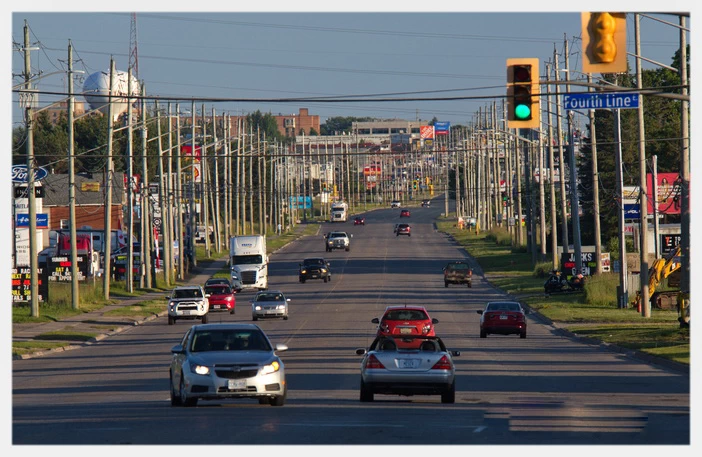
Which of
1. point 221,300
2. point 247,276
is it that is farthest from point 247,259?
point 221,300

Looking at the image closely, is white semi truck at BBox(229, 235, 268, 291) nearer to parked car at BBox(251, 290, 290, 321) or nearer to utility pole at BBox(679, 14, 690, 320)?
parked car at BBox(251, 290, 290, 321)

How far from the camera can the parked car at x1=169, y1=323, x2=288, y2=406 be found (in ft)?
64.6

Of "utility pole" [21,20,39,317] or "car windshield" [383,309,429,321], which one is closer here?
"car windshield" [383,309,429,321]

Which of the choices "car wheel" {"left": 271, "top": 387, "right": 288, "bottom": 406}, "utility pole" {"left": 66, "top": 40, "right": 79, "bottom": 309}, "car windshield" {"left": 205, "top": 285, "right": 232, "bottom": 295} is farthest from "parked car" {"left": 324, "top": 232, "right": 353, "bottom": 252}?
"car wheel" {"left": 271, "top": 387, "right": 288, "bottom": 406}

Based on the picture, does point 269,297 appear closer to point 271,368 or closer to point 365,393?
point 365,393

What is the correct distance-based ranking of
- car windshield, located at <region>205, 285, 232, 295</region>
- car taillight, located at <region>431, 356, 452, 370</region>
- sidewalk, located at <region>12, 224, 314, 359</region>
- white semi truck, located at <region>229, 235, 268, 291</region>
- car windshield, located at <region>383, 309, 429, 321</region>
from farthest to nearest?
white semi truck, located at <region>229, 235, 268, 291</region>
car windshield, located at <region>205, 285, 232, 295</region>
sidewalk, located at <region>12, 224, 314, 359</region>
car windshield, located at <region>383, 309, 429, 321</region>
car taillight, located at <region>431, 356, 452, 370</region>

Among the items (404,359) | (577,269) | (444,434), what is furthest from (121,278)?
(444,434)

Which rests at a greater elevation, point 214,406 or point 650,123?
point 650,123

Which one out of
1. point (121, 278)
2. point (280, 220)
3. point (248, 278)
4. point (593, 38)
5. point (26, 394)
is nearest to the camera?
point (593, 38)

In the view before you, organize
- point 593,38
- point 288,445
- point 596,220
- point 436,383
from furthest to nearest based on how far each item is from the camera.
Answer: point 596,220, point 436,383, point 593,38, point 288,445

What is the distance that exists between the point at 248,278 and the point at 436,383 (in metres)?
52.9

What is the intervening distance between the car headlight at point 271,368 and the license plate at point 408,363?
8.20ft

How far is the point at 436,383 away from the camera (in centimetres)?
2142

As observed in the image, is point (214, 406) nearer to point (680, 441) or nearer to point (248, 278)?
point (680, 441)
